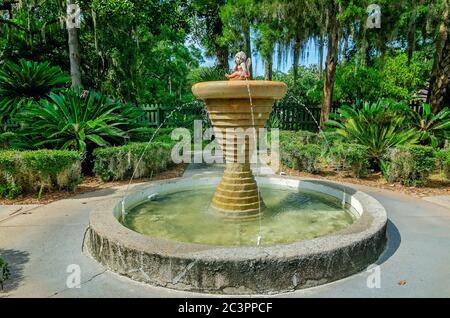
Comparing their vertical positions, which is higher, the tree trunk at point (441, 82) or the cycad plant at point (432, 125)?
the tree trunk at point (441, 82)

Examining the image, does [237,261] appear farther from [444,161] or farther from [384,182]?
[444,161]

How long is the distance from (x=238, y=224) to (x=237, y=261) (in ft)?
5.41

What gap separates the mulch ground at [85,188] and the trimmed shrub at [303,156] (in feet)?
8.43

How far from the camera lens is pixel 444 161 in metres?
7.45

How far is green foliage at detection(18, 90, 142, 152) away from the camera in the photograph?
783 cm

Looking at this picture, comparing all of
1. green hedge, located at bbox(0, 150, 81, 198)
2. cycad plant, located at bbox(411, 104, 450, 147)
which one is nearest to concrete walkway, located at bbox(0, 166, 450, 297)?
green hedge, located at bbox(0, 150, 81, 198)

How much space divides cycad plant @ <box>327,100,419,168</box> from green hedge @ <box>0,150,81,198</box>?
608cm

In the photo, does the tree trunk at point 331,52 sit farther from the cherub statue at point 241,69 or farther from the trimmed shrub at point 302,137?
the cherub statue at point 241,69

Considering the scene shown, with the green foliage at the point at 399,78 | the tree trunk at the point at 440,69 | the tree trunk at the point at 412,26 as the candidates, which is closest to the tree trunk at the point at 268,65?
the green foliage at the point at 399,78

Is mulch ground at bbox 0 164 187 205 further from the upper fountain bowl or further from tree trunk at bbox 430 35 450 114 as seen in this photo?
tree trunk at bbox 430 35 450 114

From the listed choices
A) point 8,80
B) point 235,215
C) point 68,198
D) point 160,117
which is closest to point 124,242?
point 235,215

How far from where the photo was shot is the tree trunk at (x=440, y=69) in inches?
409

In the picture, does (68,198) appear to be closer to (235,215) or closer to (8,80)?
(235,215)

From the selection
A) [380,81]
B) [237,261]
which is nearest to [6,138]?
[237,261]
